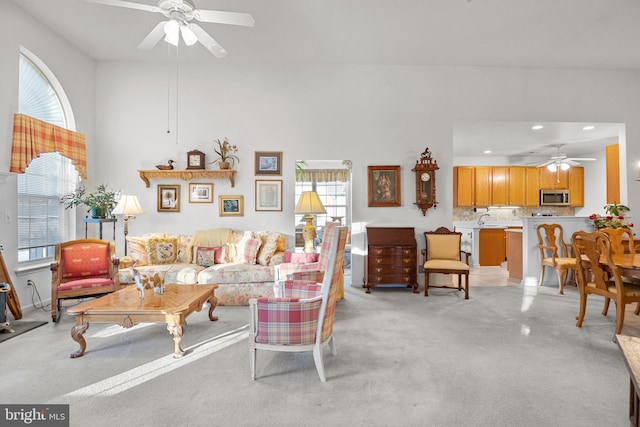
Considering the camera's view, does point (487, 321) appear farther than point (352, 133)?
No

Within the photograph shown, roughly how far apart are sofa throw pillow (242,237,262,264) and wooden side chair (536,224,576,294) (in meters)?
4.42

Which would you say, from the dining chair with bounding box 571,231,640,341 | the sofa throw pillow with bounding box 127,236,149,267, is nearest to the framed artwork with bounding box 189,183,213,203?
the sofa throw pillow with bounding box 127,236,149,267

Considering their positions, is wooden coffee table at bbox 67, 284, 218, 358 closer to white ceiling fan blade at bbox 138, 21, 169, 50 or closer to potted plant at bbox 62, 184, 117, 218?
potted plant at bbox 62, 184, 117, 218

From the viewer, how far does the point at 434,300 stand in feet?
14.8

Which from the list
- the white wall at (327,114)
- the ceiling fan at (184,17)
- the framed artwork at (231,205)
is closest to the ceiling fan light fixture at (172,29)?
the ceiling fan at (184,17)

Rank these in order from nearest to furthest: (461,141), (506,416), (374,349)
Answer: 1. (506,416)
2. (374,349)
3. (461,141)

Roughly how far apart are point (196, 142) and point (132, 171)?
3.57 ft

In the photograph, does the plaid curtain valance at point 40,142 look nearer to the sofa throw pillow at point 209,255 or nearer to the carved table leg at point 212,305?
the sofa throw pillow at point 209,255

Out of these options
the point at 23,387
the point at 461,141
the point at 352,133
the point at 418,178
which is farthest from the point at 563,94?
the point at 23,387

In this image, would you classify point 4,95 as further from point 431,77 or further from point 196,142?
point 431,77

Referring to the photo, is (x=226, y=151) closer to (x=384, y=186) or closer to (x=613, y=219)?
(x=384, y=186)

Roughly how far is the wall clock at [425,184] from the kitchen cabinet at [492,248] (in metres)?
2.95

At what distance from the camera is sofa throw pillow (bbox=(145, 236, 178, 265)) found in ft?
14.9

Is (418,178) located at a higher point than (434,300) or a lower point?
higher
